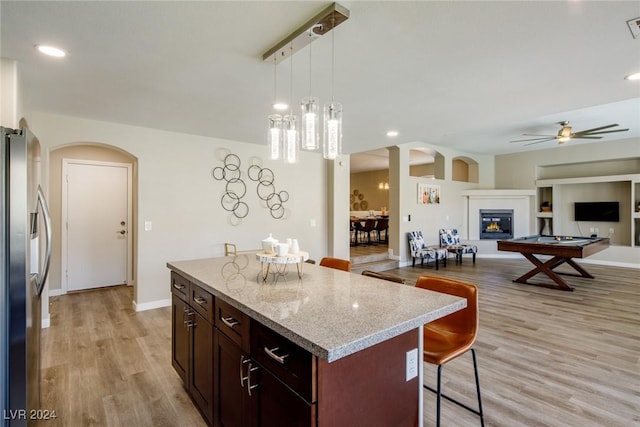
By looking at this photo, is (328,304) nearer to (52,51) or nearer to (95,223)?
(52,51)

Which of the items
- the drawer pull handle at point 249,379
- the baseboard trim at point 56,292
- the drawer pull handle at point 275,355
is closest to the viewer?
the drawer pull handle at point 275,355

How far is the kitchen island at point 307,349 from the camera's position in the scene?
1136 mm

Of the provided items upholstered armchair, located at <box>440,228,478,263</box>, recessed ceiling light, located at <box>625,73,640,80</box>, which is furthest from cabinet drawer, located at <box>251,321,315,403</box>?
upholstered armchair, located at <box>440,228,478,263</box>

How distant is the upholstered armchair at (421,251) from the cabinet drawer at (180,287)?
17.9 ft

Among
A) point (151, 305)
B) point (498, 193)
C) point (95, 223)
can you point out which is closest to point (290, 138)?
point (151, 305)

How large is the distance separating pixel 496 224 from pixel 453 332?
7.70 meters

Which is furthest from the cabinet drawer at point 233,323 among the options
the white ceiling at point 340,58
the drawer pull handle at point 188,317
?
the white ceiling at point 340,58

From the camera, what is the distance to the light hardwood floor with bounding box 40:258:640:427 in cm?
209

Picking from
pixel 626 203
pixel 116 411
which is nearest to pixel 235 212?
pixel 116 411

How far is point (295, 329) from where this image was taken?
1169 millimetres

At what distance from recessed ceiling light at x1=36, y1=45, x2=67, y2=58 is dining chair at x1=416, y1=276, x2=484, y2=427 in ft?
9.67

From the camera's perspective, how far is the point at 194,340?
6.87 feet

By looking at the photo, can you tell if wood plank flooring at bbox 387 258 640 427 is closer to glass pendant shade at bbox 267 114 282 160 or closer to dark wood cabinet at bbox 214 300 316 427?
dark wood cabinet at bbox 214 300 316 427

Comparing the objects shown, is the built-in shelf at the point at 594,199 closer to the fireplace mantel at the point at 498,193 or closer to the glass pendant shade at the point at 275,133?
the fireplace mantel at the point at 498,193
